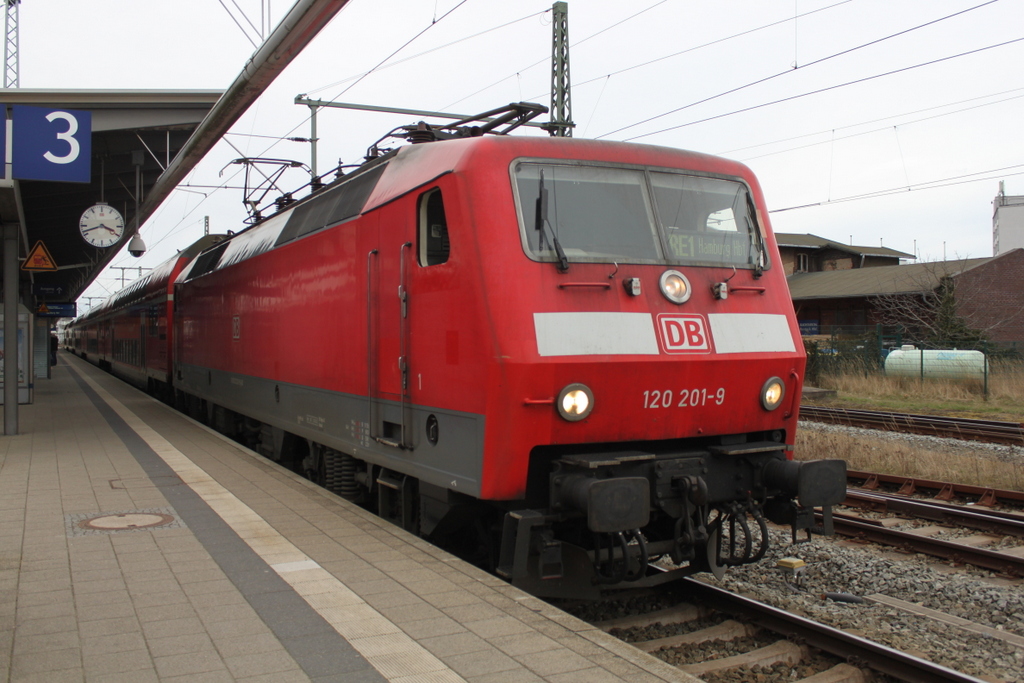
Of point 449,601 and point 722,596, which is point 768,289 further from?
point 449,601

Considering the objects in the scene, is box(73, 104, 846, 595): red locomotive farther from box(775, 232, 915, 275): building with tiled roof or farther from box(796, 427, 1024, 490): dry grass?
box(775, 232, 915, 275): building with tiled roof

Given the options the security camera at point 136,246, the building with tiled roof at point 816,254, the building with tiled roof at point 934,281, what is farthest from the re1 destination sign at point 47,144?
the building with tiled roof at point 816,254

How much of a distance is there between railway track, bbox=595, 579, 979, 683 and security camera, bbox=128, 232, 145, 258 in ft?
56.2

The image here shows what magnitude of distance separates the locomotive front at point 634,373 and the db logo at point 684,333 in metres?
0.01

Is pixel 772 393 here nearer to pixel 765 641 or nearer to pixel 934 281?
pixel 765 641

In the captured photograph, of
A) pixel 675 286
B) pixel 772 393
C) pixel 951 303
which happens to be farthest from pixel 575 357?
pixel 951 303

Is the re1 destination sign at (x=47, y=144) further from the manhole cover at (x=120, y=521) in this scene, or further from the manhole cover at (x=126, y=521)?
the manhole cover at (x=126, y=521)

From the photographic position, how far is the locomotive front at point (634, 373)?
496 cm

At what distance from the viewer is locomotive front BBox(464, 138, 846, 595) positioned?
4.96 metres

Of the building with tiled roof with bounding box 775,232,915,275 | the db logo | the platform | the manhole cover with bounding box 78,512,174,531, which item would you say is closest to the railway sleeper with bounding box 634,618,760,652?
the platform

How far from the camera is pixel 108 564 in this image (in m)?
5.52

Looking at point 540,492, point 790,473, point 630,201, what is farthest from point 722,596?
point 630,201

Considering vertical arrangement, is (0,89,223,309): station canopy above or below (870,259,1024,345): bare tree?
above

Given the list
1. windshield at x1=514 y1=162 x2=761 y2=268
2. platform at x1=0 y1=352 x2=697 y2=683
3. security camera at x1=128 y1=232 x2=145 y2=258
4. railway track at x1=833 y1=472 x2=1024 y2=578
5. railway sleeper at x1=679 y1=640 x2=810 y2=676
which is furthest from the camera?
security camera at x1=128 y1=232 x2=145 y2=258
